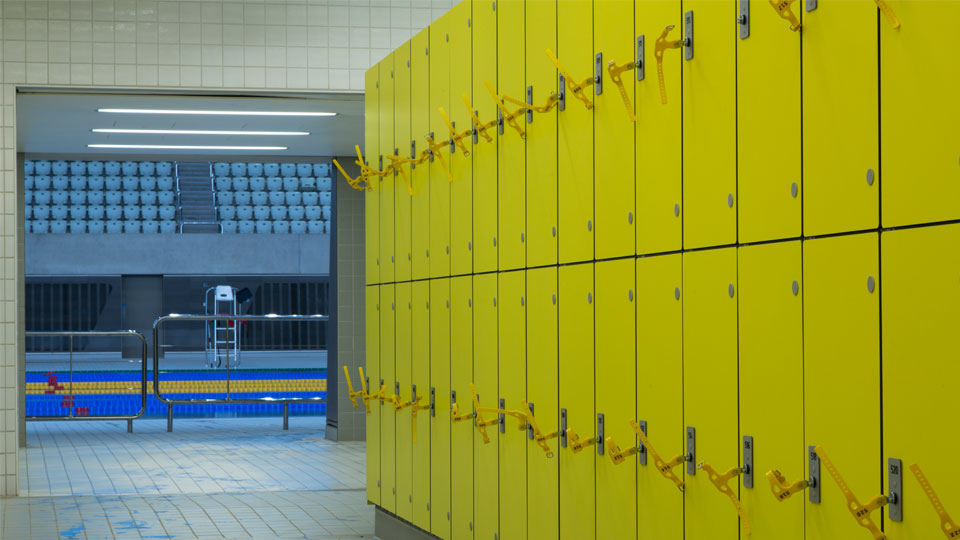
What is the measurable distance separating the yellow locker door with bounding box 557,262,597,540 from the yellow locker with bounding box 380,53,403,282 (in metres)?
2.11

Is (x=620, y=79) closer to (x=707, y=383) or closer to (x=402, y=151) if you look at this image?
(x=707, y=383)

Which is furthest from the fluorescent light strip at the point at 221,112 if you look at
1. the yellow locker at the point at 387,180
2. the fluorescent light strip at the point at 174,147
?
the yellow locker at the point at 387,180

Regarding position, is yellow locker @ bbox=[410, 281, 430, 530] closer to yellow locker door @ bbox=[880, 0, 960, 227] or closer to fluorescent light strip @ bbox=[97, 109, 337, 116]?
yellow locker door @ bbox=[880, 0, 960, 227]

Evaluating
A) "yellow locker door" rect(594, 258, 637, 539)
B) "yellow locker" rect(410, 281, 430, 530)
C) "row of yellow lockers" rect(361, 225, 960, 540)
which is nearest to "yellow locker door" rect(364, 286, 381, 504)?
"yellow locker" rect(410, 281, 430, 530)

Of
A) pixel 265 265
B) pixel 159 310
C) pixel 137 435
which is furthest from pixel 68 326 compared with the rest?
pixel 137 435

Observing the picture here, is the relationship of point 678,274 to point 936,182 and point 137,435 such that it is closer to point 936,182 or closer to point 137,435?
point 936,182

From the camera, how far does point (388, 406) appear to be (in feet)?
19.5

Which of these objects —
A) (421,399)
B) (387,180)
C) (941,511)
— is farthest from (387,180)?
(941,511)

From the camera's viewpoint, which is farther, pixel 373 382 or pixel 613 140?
pixel 373 382

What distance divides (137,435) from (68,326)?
18.0 meters

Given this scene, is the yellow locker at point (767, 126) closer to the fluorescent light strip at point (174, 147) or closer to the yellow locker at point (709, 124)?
the yellow locker at point (709, 124)

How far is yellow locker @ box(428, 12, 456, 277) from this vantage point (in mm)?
5043

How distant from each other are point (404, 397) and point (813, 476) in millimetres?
3310

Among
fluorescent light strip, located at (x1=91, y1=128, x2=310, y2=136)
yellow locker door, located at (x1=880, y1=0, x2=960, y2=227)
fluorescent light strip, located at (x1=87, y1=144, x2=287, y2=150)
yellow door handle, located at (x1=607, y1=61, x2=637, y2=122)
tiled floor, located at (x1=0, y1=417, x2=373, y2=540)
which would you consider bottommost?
tiled floor, located at (x1=0, y1=417, x2=373, y2=540)
